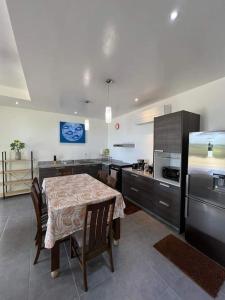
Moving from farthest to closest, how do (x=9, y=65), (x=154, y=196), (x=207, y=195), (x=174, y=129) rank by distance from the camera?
(x=154, y=196) → (x=174, y=129) → (x=9, y=65) → (x=207, y=195)

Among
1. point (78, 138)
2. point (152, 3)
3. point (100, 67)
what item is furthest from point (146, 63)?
point (78, 138)

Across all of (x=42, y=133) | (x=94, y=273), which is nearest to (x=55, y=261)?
(x=94, y=273)

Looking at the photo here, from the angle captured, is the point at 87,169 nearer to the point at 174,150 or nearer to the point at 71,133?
the point at 71,133

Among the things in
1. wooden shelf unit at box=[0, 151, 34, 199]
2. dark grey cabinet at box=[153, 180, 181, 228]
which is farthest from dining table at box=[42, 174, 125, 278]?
wooden shelf unit at box=[0, 151, 34, 199]

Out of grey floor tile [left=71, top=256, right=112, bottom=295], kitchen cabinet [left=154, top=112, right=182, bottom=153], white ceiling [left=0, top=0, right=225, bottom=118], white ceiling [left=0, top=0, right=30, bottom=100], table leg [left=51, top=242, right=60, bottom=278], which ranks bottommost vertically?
grey floor tile [left=71, top=256, right=112, bottom=295]

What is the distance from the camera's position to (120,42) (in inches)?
61.1

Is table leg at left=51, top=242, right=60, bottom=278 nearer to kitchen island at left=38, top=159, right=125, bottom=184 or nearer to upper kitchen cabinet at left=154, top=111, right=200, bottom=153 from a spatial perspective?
kitchen island at left=38, top=159, right=125, bottom=184

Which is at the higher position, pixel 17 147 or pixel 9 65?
pixel 9 65

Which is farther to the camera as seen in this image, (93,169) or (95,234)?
(93,169)

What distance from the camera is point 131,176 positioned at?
143 inches

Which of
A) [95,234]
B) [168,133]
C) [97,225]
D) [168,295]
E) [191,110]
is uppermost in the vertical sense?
[191,110]

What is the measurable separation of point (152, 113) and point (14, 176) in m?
4.29

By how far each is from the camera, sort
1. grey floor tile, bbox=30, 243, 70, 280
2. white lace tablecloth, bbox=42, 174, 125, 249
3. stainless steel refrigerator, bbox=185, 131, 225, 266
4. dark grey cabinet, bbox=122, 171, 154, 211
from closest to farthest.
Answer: white lace tablecloth, bbox=42, 174, 125, 249 < grey floor tile, bbox=30, 243, 70, 280 < stainless steel refrigerator, bbox=185, 131, 225, 266 < dark grey cabinet, bbox=122, 171, 154, 211

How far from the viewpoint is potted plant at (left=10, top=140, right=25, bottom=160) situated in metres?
3.99
